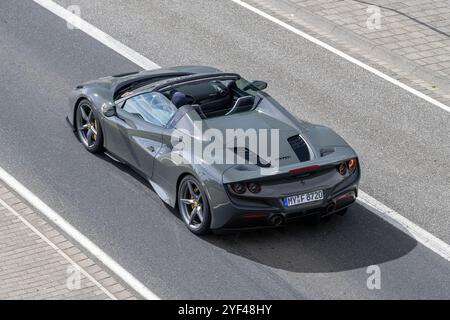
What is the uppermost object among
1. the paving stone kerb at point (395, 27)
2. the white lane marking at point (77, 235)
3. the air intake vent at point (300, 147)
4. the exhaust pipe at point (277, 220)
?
the air intake vent at point (300, 147)

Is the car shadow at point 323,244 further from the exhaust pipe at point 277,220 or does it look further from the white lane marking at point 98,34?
the white lane marking at point 98,34

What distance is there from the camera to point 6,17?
1861 cm

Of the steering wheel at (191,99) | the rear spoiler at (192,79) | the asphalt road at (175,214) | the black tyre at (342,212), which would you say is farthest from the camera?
the rear spoiler at (192,79)

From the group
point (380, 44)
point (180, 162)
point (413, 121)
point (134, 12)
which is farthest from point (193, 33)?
point (180, 162)

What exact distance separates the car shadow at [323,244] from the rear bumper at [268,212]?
0.35m

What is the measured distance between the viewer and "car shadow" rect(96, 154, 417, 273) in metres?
11.7

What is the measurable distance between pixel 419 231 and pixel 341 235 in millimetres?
1018

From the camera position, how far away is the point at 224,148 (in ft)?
39.5

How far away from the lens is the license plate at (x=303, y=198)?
38.2ft

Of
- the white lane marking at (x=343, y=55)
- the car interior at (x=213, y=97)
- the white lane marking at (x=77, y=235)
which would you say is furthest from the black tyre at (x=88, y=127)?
the white lane marking at (x=343, y=55)

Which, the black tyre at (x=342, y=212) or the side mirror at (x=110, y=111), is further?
the side mirror at (x=110, y=111)

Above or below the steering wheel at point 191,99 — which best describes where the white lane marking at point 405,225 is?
below

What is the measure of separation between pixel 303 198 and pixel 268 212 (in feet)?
1.43

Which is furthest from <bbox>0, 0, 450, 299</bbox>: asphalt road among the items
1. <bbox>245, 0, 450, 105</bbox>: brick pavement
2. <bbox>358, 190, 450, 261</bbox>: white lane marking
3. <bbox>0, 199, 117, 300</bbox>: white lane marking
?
<bbox>245, 0, 450, 105</bbox>: brick pavement
